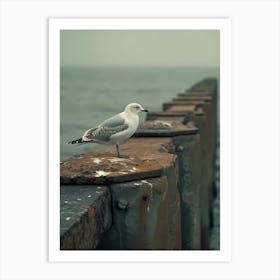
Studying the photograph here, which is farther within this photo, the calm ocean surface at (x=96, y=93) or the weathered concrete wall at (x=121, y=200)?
the calm ocean surface at (x=96, y=93)

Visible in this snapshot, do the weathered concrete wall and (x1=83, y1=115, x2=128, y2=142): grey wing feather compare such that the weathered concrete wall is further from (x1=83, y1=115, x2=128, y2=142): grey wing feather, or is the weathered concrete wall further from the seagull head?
the seagull head

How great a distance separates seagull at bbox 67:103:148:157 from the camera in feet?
9.91

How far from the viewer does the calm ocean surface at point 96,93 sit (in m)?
3.34

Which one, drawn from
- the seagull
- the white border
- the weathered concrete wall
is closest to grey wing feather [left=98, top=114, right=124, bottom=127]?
the seagull

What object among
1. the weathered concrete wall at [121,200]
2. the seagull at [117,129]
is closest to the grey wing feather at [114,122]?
the seagull at [117,129]

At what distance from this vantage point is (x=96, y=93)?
3934 mm

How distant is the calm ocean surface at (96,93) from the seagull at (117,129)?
13cm

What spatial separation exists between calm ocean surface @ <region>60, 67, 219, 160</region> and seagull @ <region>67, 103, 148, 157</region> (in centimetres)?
13

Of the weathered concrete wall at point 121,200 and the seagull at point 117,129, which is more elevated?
the seagull at point 117,129

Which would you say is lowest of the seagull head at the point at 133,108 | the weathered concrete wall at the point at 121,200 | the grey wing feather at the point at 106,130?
the weathered concrete wall at the point at 121,200
